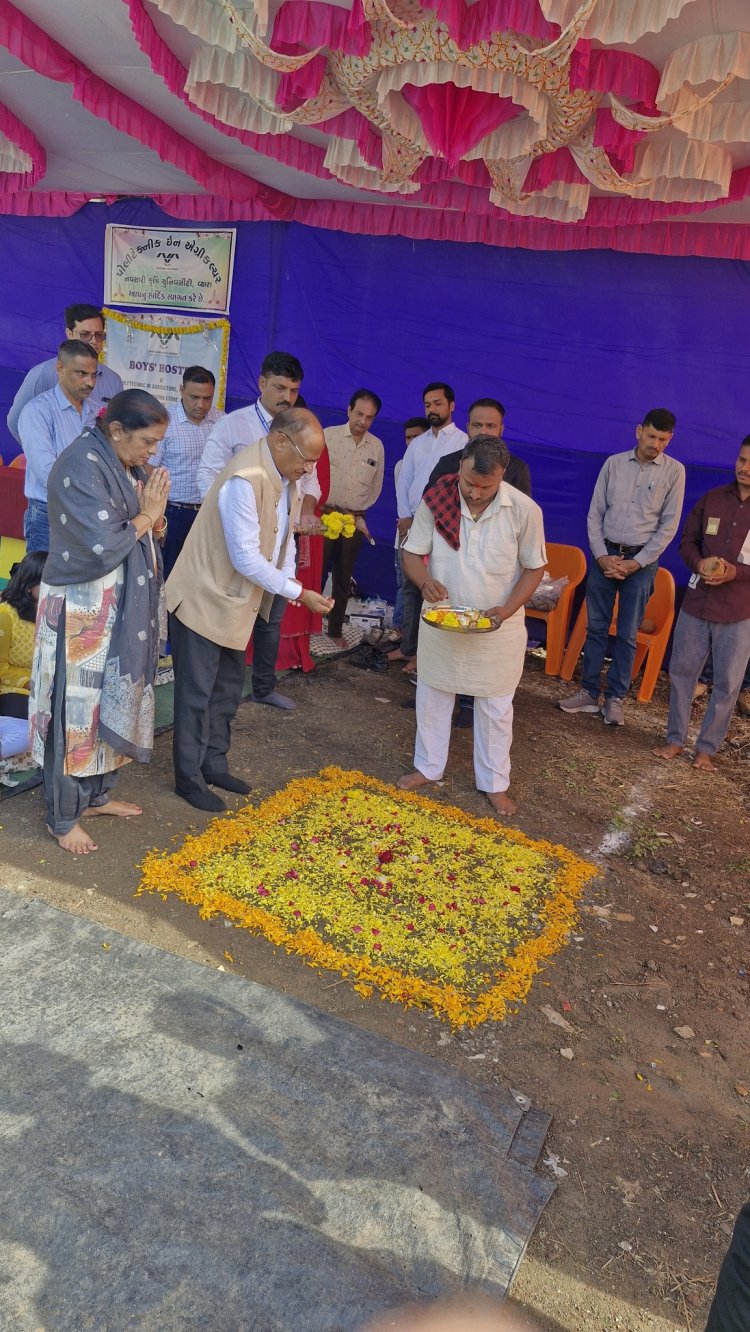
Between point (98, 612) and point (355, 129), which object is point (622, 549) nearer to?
point (355, 129)

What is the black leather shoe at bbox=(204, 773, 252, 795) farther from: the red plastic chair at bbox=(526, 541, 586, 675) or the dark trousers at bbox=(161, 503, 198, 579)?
the red plastic chair at bbox=(526, 541, 586, 675)

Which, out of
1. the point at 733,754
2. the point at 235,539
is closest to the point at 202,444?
the point at 235,539

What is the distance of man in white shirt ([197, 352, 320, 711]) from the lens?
5148 millimetres

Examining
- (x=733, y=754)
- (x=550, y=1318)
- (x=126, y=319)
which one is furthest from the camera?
(x=126, y=319)

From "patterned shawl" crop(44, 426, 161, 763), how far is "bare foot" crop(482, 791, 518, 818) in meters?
1.92

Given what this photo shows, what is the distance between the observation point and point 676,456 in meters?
7.34

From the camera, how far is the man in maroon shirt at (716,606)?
5.55 metres

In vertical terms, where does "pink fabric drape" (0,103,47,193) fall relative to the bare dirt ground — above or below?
above

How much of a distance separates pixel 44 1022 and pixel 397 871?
168cm

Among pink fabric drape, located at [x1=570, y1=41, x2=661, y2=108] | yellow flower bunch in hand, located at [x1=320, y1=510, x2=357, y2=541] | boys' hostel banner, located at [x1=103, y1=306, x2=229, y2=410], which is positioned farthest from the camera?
boys' hostel banner, located at [x1=103, y1=306, x2=229, y2=410]

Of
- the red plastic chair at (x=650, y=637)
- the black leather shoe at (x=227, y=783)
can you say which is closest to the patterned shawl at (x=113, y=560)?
the black leather shoe at (x=227, y=783)

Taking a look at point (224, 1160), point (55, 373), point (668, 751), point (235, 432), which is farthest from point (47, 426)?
point (668, 751)

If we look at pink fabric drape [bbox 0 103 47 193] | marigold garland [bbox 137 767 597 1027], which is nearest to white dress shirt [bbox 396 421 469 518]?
marigold garland [bbox 137 767 597 1027]

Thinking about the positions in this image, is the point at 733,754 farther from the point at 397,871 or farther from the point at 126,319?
the point at 126,319
